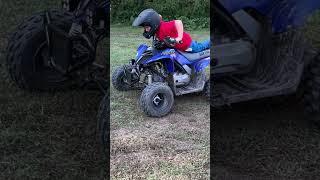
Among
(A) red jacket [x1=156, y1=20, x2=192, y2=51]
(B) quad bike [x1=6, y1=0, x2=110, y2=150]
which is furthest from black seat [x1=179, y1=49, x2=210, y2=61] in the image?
(B) quad bike [x1=6, y1=0, x2=110, y2=150]

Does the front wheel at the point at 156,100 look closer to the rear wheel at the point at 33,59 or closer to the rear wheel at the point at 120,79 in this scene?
the rear wheel at the point at 120,79

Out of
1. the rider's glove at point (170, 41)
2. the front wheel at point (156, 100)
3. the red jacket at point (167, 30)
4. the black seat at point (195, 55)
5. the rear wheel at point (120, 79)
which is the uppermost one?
the red jacket at point (167, 30)

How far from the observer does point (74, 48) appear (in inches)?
167

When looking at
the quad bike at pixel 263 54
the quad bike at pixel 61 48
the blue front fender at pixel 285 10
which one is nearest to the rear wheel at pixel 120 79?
the quad bike at pixel 61 48

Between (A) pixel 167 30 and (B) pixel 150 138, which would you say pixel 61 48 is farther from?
(A) pixel 167 30

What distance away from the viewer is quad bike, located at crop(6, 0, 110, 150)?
13.1ft

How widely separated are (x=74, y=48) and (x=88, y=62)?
17cm

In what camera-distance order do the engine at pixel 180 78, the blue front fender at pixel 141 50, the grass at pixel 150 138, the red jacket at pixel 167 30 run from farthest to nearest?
the engine at pixel 180 78, the blue front fender at pixel 141 50, the grass at pixel 150 138, the red jacket at pixel 167 30

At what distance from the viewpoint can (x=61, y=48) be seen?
4184 mm

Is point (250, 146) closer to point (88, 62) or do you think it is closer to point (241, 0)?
point (241, 0)

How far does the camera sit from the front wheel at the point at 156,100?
342cm

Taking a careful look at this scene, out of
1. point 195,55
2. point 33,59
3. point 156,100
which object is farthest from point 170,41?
point 33,59

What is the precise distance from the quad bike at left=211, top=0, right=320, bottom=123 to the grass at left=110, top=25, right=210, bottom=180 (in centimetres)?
33

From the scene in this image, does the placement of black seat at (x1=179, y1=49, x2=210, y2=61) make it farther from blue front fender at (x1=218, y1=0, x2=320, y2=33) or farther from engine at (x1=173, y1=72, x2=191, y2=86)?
blue front fender at (x1=218, y1=0, x2=320, y2=33)
